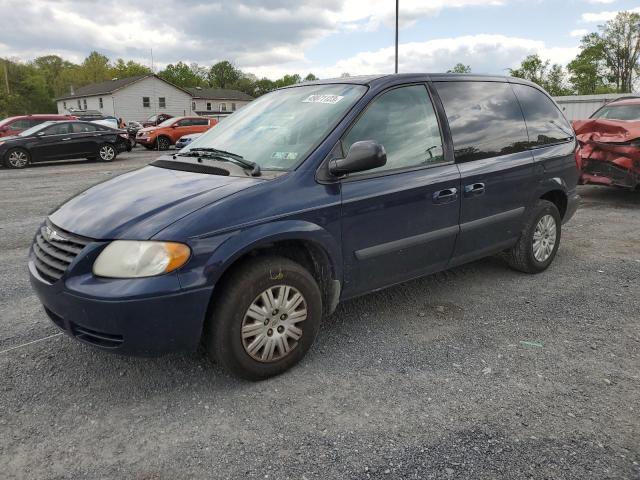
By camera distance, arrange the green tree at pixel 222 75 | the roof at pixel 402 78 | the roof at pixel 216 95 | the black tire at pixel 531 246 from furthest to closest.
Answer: the green tree at pixel 222 75, the roof at pixel 216 95, the black tire at pixel 531 246, the roof at pixel 402 78

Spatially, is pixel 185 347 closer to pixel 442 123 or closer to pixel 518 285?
pixel 442 123

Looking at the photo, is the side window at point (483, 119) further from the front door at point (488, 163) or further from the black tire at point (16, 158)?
the black tire at point (16, 158)

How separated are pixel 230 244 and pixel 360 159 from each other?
0.94 m

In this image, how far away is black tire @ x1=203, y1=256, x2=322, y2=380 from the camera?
9.36 feet

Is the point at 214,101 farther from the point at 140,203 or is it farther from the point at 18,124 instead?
the point at 140,203

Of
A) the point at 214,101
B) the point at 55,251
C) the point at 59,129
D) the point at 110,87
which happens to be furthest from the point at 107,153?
the point at 214,101

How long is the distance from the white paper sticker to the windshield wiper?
0.69m

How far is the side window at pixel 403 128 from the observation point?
11.5ft

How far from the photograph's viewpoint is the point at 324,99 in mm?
3725

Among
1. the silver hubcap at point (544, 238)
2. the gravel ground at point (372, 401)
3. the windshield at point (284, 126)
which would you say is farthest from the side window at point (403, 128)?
the silver hubcap at point (544, 238)

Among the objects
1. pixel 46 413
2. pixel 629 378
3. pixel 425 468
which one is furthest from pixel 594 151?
pixel 46 413

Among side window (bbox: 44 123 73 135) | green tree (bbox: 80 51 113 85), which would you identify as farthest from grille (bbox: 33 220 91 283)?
green tree (bbox: 80 51 113 85)

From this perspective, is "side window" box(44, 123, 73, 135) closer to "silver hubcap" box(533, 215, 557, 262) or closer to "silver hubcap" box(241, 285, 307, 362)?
"silver hubcap" box(533, 215, 557, 262)

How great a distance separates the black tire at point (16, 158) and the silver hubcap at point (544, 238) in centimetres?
1633
